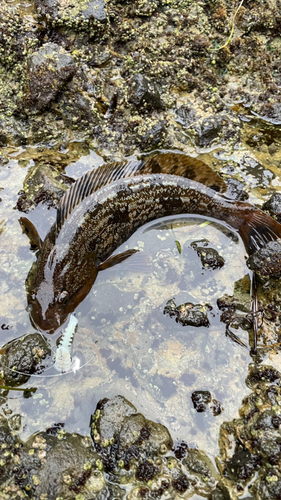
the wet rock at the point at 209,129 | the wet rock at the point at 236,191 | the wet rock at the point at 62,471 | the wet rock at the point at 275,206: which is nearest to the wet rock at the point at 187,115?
the wet rock at the point at 209,129

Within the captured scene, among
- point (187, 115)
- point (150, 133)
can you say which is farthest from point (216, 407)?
point (187, 115)

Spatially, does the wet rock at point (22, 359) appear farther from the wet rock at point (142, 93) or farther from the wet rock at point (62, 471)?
the wet rock at point (142, 93)

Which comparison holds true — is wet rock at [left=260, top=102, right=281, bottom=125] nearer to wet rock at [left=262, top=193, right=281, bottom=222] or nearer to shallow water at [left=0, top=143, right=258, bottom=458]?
wet rock at [left=262, top=193, right=281, bottom=222]

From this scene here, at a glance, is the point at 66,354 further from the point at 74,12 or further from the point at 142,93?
the point at 74,12

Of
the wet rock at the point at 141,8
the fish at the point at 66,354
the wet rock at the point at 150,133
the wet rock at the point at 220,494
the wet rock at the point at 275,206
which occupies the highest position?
the wet rock at the point at 141,8

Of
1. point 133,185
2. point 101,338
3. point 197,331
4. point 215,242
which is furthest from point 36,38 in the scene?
point 197,331

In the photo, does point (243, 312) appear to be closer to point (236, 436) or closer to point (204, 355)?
point (204, 355)
